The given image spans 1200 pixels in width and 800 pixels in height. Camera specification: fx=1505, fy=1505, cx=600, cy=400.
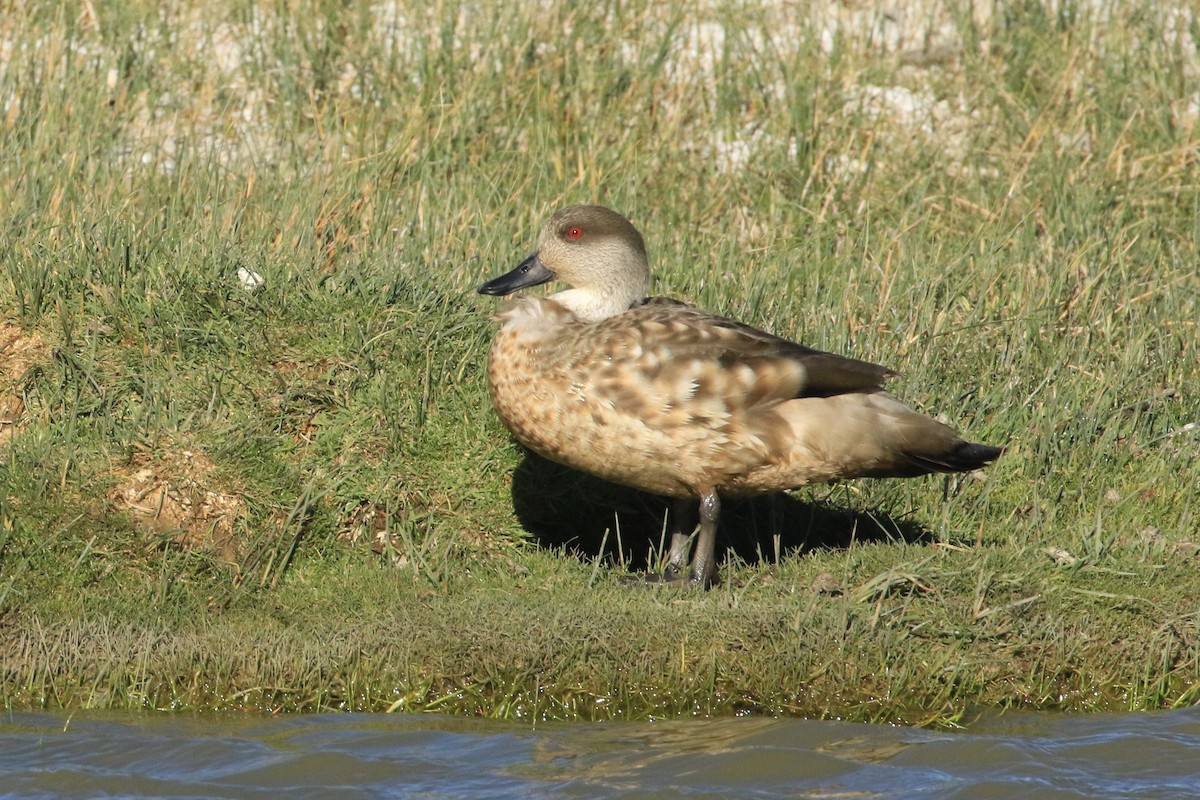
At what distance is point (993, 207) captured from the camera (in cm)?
806

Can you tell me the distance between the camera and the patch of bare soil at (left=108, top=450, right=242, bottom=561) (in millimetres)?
5266

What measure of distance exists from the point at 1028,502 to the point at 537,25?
4.44 metres

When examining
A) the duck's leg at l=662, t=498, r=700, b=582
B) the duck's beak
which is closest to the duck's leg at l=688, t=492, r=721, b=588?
the duck's leg at l=662, t=498, r=700, b=582

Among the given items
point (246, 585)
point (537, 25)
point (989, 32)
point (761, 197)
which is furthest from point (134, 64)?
point (989, 32)

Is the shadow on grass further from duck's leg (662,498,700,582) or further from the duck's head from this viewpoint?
the duck's head

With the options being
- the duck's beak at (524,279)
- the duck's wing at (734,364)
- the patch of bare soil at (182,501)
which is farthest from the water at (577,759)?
the duck's beak at (524,279)

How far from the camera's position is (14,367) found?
18.7 feet

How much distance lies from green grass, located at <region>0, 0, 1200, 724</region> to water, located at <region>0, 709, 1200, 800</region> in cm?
14

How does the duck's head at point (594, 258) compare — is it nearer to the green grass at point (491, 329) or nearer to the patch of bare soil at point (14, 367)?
the green grass at point (491, 329)

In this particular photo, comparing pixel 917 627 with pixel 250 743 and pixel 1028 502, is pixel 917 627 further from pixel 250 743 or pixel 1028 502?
pixel 250 743

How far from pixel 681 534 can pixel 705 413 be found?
69cm

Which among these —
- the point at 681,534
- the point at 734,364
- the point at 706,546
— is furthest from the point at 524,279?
the point at 706,546

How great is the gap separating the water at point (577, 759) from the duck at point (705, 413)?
2.99 ft

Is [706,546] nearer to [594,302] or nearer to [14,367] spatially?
[594,302]
